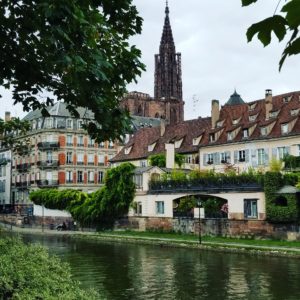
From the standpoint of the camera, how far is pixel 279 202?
4575 cm

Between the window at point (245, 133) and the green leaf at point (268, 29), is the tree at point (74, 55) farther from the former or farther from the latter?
the window at point (245, 133)

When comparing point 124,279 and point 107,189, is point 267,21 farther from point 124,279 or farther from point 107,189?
point 107,189

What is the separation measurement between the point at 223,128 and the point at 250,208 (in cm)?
1910

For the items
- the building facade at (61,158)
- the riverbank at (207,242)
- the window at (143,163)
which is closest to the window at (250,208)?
the riverbank at (207,242)

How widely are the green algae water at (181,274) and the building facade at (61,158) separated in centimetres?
4345

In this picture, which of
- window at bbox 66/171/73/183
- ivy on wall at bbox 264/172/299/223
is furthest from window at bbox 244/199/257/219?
window at bbox 66/171/73/183

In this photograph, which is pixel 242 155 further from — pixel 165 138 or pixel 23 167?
pixel 23 167

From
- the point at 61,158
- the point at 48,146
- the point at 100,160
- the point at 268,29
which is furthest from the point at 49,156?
the point at 268,29

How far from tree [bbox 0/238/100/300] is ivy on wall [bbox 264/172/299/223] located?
32.7 m

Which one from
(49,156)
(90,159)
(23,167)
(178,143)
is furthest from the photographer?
(23,167)

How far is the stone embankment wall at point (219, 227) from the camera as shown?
43844mm

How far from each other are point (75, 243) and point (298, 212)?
71.9 feet

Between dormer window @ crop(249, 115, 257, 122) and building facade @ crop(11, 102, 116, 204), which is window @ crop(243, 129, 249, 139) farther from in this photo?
building facade @ crop(11, 102, 116, 204)

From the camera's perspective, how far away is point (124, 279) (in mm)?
28438
